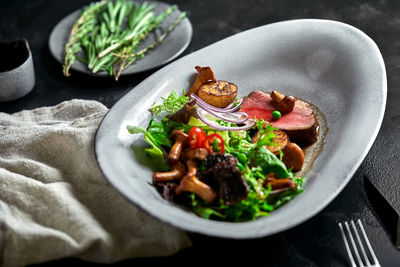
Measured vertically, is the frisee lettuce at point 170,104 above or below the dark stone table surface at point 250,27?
above

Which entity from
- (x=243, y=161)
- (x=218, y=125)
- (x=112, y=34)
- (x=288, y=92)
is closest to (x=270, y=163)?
(x=243, y=161)

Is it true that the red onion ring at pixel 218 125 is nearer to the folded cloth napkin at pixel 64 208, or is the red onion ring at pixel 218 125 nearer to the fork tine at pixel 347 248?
the folded cloth napkin at pixel 64 208

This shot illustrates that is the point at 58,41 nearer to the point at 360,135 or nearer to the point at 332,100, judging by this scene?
the point at 332,100

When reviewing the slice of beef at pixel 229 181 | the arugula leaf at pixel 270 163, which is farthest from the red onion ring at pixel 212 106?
the slice of beef at pixel 229 181

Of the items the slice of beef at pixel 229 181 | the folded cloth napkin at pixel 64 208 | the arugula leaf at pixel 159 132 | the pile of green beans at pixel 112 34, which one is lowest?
the pile of green beans at pixel 112 34

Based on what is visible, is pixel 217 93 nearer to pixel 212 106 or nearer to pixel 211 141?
pixel 212 106

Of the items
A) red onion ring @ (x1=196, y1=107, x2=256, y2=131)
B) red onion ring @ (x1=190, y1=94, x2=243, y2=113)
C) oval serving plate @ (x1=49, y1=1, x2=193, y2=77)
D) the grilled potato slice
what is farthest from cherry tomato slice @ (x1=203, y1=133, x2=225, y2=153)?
oval serving plate @ (x1=49, y1=1, x2=193, y2=77)

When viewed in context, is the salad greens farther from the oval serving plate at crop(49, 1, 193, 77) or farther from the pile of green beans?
the pile of green beans
